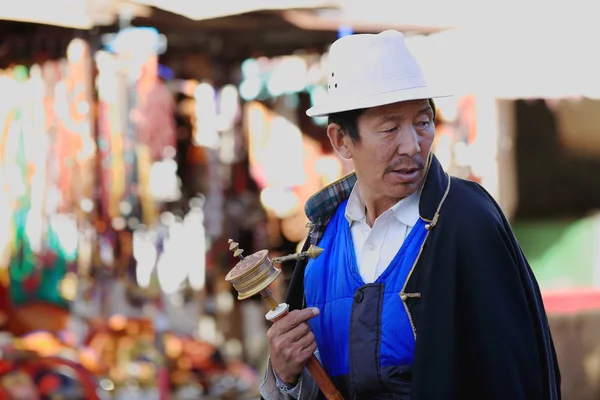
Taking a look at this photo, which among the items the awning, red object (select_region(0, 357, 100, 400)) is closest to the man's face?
the awning

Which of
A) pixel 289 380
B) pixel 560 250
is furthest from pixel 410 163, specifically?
pixel 560 250

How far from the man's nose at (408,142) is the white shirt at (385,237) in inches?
4.7

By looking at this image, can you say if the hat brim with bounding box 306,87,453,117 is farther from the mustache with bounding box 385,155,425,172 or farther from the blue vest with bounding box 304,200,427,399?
the blue vest with bounding box 304,200,427,399

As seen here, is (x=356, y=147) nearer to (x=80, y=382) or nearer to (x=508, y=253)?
(x=508, y=253)

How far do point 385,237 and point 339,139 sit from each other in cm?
28

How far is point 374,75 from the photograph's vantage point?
7.79 ft

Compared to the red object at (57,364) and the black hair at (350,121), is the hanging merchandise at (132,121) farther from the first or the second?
the black hair at (350,121)

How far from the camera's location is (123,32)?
5.58 m

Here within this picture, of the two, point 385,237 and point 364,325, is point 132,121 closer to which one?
point 385,237

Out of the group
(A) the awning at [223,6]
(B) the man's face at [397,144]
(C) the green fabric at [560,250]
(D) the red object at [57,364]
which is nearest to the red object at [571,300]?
(C) the green fabric at [560,250]

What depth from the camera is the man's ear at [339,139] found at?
2.53 metres

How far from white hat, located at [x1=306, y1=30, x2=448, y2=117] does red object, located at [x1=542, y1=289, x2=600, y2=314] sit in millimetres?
4115

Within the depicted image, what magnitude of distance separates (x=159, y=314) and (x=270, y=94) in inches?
58.2

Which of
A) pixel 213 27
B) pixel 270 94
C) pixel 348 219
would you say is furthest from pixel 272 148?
pixel 348 219
